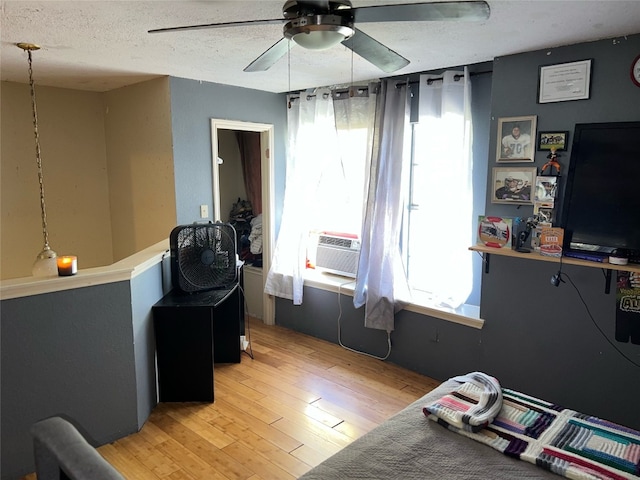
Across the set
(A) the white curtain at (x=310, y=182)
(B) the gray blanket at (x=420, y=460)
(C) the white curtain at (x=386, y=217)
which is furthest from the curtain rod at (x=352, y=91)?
(B) the gray blanket at (x=420, y=460)

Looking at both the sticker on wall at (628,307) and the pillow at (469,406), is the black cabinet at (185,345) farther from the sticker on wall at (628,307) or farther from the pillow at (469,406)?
the sticker on wall at (628,307)

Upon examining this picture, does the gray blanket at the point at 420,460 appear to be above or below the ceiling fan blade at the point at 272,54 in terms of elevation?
below

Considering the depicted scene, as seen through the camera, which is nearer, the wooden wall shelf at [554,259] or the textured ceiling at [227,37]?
the textured ceiling at [227,37]

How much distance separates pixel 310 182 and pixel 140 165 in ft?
4.81

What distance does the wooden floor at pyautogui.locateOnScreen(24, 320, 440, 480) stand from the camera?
242 centimetres

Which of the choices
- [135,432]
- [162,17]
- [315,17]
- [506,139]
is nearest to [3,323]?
[135,432]

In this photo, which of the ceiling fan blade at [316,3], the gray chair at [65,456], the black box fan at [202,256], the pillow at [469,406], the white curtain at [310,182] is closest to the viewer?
the gray chair at [65,456]

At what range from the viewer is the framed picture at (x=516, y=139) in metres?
2.73

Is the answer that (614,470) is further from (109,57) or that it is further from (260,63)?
(109,57)

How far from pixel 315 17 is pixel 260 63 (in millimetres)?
659

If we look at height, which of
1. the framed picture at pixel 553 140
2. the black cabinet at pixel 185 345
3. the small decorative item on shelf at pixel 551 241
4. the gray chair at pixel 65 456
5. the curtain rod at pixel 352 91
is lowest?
the black cabinet at pixel 185 345

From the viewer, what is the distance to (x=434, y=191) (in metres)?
3.31

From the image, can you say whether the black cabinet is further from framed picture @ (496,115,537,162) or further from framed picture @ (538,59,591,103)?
framed picture @ (538,59,591,103)

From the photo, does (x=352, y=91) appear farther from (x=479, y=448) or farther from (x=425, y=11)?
(x=479, y=448)
